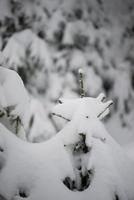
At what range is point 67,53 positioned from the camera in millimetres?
5008

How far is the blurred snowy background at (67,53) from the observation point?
467 centimetres

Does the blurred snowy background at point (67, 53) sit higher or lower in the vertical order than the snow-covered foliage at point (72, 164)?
lower

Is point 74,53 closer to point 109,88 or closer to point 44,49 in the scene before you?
point 44,49

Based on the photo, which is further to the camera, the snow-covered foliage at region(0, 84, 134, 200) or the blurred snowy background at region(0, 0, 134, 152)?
the blurred snowy background at region(0, 0, 134, 152)

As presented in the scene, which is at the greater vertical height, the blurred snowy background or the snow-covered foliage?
the snow-covered foliage

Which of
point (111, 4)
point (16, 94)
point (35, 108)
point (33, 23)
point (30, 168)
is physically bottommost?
point (35, 108)

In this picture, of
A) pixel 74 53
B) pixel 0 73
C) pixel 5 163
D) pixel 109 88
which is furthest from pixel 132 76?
pixel 5 163

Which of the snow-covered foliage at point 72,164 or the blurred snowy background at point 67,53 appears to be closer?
the snow-covered foliage at point 72,164

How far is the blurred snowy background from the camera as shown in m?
4.67

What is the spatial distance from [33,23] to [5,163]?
3.81m

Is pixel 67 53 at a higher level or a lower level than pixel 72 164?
lower

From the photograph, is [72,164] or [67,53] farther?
[67,53]

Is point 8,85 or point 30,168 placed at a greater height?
point 8,85

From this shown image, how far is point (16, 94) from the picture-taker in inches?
72.4
